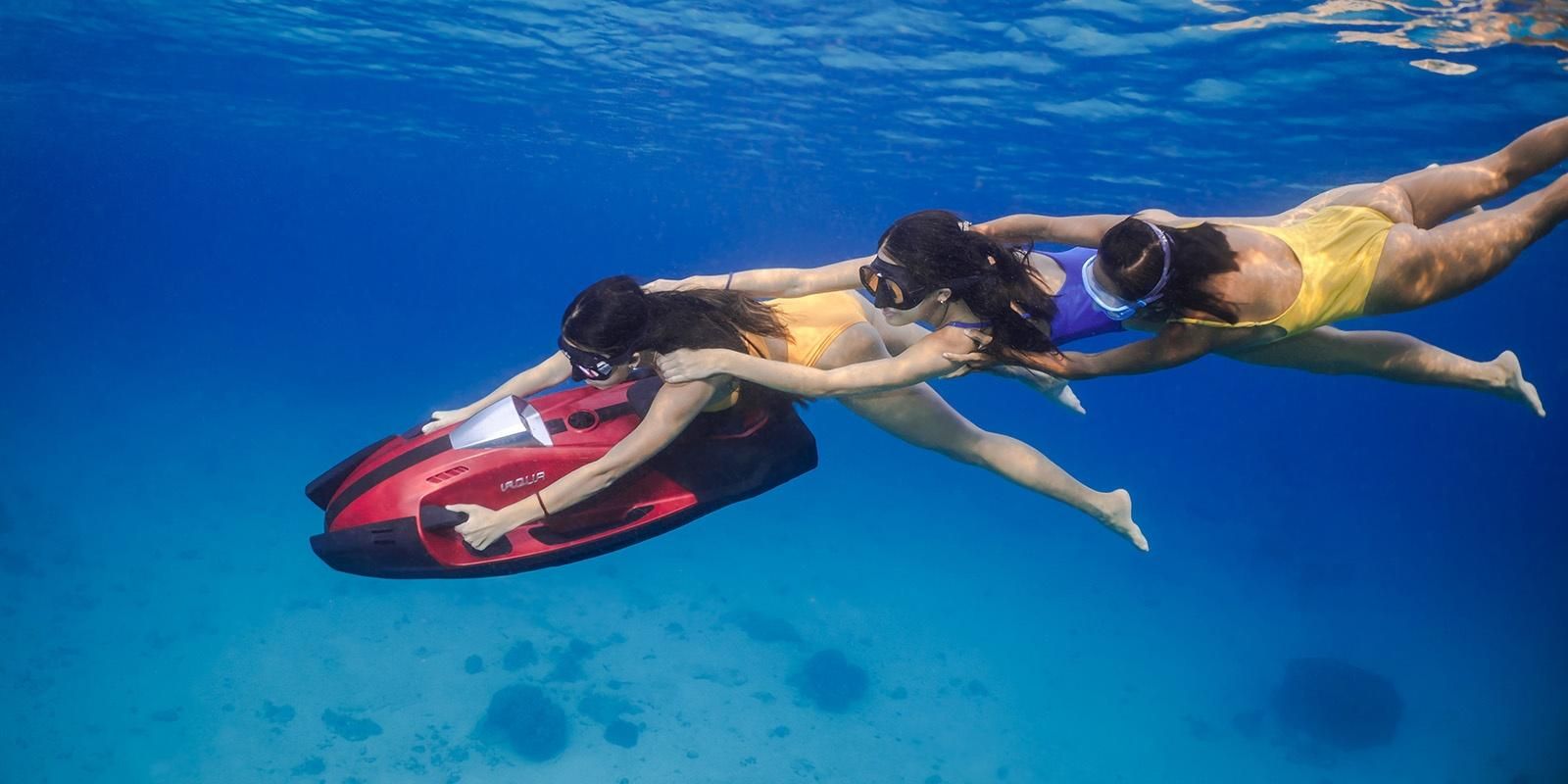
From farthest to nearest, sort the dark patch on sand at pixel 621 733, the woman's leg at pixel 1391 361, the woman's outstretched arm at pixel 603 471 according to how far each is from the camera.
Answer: the dark patch on sand at pixel 621 733 < the woman's leg at pixel 1391 361 < the woman's outstretched arm at pixel 603 471

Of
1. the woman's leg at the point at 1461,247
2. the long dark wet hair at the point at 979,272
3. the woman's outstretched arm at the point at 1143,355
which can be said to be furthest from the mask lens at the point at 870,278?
the woman's leg at the point at 1461,247

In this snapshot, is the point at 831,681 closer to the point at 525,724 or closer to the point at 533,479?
the point at 525,724

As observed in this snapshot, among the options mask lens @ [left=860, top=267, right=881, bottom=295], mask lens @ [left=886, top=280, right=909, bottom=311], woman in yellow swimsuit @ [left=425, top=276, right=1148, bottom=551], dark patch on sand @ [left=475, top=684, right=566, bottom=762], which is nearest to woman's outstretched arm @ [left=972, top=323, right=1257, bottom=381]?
mask lens @ [left=886, top=280, right=909, bottom=311]

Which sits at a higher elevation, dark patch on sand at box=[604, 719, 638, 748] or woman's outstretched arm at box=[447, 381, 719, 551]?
woman's outstretched arm at box=[447, 381, 719, 551]

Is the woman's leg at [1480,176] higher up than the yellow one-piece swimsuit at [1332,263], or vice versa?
the woman's leg at [1480,176]

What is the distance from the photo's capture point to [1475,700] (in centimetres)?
1711

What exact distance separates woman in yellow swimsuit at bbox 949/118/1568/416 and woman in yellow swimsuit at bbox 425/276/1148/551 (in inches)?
37.5

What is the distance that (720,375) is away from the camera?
451cm

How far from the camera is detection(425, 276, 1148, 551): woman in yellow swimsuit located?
4.27 meters

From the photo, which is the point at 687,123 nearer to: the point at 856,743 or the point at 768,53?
the point at 768,53

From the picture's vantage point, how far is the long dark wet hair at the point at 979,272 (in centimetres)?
414

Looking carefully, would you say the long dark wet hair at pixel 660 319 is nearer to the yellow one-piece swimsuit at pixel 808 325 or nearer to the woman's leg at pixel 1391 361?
the yellow one-piece swimsuit at pixel 808 325

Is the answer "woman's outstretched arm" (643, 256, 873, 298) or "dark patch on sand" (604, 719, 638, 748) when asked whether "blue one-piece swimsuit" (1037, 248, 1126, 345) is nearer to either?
"woman's outstretched arm" (643, 256, 873, 298)

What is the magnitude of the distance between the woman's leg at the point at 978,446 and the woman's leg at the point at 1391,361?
1.18m
